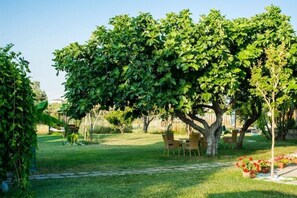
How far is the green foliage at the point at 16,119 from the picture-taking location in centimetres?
730

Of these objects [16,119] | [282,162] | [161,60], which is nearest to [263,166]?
[282,162]

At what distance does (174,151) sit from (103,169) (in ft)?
21.2

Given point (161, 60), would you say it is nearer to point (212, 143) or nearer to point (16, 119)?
point (212, 143)

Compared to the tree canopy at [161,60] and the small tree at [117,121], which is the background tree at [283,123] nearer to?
the tree canopy at [161,60]

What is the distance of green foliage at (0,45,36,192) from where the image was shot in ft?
24.0

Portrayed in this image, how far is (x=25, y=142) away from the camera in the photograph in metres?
7.51

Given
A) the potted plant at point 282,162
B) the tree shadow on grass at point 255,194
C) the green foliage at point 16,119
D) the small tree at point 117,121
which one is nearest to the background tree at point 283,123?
the small tree at point 117,121

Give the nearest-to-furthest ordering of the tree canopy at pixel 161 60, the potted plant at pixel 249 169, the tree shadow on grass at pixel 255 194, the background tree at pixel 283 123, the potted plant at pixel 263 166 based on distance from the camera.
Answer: the tree shadow on grass at pixel 255 194
the potted plant at pixel 249 169
the potted plant at pixel 263 166
the tree canopy at pixel 161 60
the background tree at pixel 283 123

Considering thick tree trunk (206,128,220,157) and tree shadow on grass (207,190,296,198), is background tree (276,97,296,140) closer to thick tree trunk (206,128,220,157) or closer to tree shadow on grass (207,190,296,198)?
thick tree trunk (206,128,220,157)

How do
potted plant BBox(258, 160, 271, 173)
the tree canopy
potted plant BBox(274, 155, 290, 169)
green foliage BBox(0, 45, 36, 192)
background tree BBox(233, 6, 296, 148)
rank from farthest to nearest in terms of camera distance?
background tree BBox(233, 6, 296, 148), the tree canopy, potted plant BBox(274, 155, 290, 169), potted plant BBox(258, 160, 271, 173), green foliage BBox(0, 45, 36, 192)

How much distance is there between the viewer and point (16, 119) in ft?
24.4

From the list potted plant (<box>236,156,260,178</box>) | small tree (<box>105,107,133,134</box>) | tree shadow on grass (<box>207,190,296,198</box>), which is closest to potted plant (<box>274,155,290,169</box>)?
potted plant (<box>236,156,260,178</box>)

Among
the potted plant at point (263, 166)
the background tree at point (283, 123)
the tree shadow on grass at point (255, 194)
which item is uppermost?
the background tree at point (283, 123)

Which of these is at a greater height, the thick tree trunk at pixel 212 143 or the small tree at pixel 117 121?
the small tree at pixel 117 121
